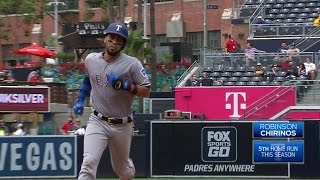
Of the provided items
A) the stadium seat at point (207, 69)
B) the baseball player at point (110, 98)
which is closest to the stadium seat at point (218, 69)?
the stadium seat at point (207, 69)

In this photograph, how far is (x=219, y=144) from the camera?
63.8 feet

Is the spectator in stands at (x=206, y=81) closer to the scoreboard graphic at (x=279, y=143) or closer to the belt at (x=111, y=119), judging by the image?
the scoreboard graphic at (x=279, y=143)

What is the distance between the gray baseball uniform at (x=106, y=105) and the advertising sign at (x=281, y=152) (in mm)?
9633

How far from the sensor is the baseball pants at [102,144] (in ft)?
31.6

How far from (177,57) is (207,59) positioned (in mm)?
5958

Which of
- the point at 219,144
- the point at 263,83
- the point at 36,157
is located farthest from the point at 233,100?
the point at 36,157

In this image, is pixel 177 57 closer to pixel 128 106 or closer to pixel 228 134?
pixel 228 134

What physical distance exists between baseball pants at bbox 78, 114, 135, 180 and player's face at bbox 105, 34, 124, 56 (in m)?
0.74

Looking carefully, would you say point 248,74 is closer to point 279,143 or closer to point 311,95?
point 311,95

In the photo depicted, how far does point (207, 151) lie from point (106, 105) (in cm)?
981

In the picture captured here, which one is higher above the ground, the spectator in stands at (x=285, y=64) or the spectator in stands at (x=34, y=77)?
the spectator in stands at (x=285, y=64)

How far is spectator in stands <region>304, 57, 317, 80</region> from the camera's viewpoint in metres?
26.8

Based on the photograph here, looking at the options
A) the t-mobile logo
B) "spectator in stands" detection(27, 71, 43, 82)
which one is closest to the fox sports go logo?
the t-mobile logo

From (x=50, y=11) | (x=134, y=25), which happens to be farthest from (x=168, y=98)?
(x=50, y=11)
